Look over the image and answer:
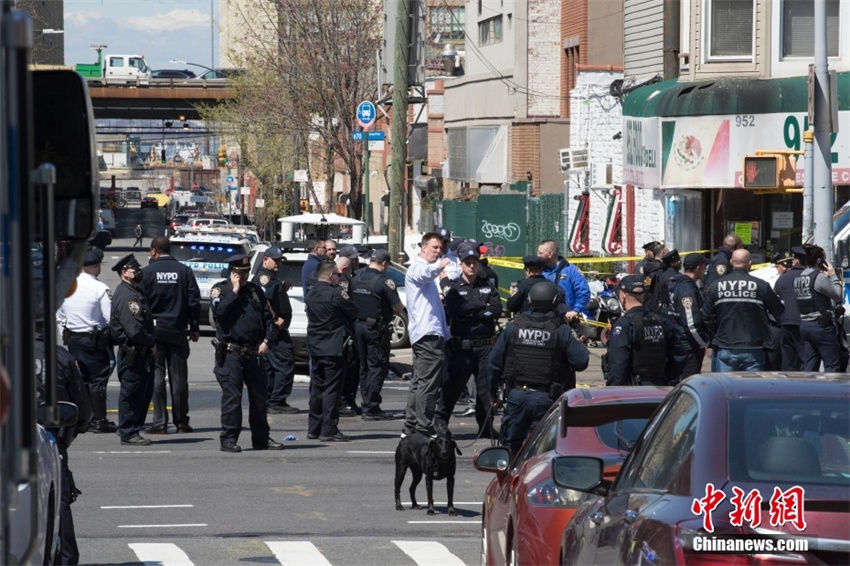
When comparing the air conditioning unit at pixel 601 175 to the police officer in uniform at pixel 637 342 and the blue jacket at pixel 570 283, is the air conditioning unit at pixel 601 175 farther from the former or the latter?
the police officer in uniform at pixel 637 342

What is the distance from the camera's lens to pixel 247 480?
13219 millimetres

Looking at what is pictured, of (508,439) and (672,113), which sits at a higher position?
(672,113)

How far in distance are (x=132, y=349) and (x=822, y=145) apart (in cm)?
915

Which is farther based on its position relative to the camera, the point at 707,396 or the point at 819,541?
the point at 707,396

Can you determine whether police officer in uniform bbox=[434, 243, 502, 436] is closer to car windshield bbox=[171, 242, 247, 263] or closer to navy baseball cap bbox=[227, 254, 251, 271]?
navy baseball cap bbox=[227, 254, 251, 271]

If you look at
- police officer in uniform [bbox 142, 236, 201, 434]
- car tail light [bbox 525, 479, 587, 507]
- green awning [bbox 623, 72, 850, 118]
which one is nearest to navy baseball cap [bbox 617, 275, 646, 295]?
police officer in uniform [bbox 142, 236, 201, 434]

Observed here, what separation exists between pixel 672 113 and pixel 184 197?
141m

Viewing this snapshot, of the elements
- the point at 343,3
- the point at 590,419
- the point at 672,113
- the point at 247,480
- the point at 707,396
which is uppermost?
the point at 343,3

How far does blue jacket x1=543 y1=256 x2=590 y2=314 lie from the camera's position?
1673 centimetres

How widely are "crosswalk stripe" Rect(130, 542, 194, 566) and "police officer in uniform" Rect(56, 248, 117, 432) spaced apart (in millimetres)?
5176

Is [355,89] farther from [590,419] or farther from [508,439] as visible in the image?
[590,419]

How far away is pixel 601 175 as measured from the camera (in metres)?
36.1

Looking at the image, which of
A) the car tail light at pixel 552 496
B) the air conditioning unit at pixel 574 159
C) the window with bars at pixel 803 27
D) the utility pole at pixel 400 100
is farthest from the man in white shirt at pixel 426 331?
Answer: the air conditioning unit at pixel 574 159

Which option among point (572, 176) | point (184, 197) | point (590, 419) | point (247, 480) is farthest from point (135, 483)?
point (184, 197)
